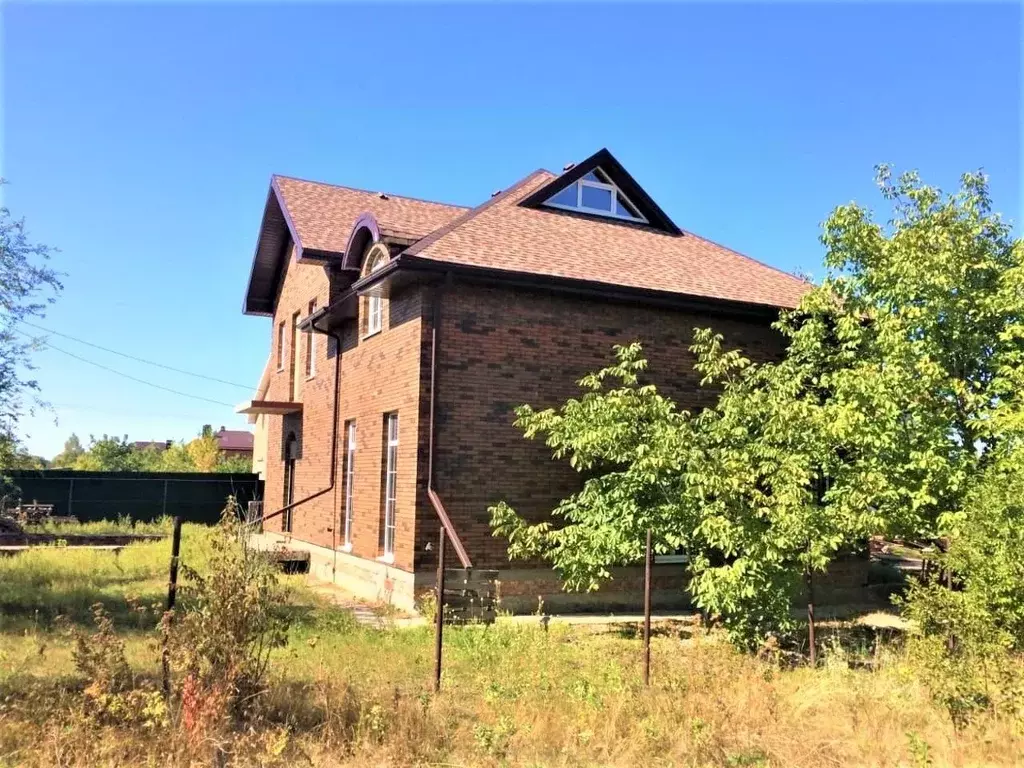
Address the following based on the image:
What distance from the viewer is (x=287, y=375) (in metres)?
20.5

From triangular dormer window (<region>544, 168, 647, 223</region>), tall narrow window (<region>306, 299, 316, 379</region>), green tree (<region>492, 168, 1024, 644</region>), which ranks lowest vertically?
green tree (<region>492, 168, 1024, 644</region>)

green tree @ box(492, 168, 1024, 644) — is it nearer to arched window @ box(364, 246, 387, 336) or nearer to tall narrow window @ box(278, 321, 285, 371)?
arched window @ box(364, 246, 387, 336)

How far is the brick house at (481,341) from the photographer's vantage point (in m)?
11.5

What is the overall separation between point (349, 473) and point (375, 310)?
129 inches

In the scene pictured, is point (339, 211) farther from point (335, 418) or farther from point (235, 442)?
point (235, 442)

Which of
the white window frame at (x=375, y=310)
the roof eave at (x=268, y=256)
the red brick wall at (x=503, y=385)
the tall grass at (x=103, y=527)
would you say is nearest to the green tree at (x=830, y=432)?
the red brick wall at (x=503, y=385)

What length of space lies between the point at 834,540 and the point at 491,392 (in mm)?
5342

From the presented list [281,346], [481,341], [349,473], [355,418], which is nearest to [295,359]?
[281,346]

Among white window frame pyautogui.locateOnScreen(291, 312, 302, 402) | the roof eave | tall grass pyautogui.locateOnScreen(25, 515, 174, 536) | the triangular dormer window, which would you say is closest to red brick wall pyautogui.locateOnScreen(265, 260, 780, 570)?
the triangular dormer window

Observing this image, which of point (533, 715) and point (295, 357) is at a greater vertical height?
point (295, 357)

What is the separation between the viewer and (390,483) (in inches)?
507

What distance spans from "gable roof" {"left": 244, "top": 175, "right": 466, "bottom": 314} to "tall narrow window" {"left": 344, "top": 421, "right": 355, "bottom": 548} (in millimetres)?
3775

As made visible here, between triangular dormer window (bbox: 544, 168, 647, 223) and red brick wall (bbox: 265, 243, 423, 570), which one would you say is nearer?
red brick wall (bbox: 265, 243, 423, 570)

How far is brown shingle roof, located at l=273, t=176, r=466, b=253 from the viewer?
53.6 feet
